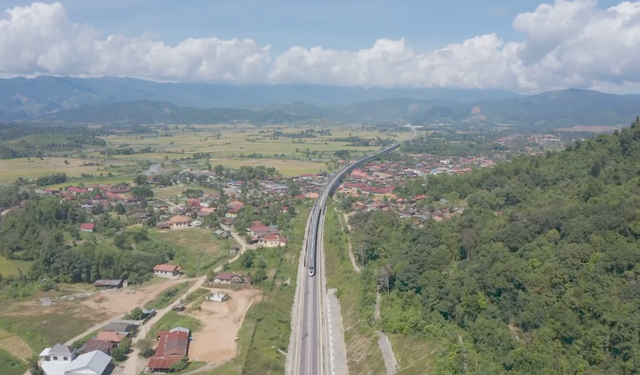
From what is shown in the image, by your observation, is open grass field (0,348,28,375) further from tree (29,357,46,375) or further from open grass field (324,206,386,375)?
open grass field (324,206,386,375)

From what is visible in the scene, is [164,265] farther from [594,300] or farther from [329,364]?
[594,300]

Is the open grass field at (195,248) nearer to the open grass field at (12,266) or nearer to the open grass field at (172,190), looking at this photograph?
the open grass field at (12,266)

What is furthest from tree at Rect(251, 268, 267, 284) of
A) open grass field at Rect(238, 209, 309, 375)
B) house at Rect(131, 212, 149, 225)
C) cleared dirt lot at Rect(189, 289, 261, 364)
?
house at Rect(131, 212, 149, 225)

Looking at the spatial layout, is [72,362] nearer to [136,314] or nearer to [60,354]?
[60,354]

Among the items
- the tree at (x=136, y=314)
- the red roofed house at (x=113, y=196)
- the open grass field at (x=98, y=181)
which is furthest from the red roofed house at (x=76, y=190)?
A: the tree at (x=136, y=314)

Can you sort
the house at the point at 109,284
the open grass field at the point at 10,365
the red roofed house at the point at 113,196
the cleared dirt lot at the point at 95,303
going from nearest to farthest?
1. the open grass field at the point at 10,365
2. the cleared dirt lot at the point at 95,303
3. the house at the point at 109,284
4. the red roofed house at the point at 113,196

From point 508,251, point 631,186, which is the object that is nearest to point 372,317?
point 508,251
